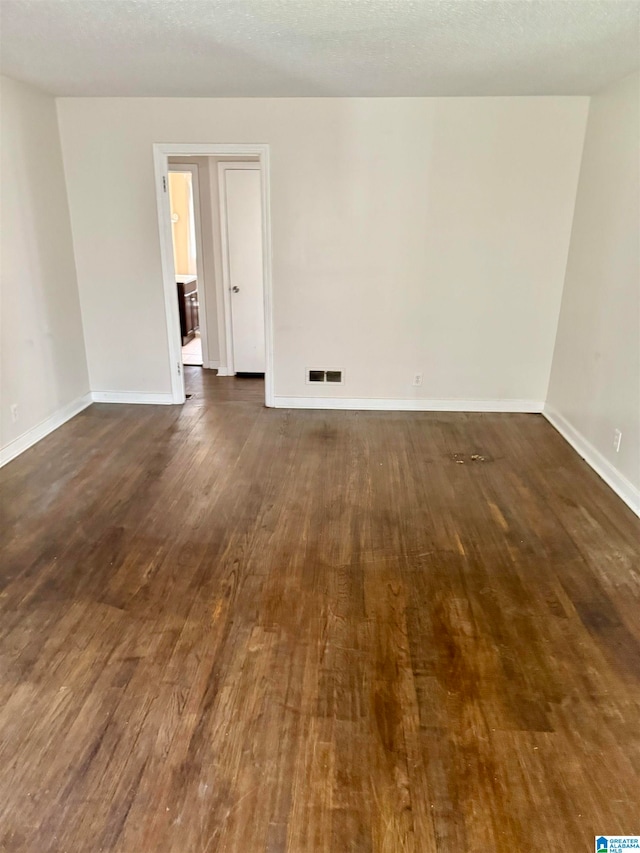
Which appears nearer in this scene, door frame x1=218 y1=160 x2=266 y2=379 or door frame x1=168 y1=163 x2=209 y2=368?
door frame x1=218 y1=160 x2=266 y2=379

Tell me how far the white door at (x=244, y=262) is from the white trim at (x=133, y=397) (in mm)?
1293

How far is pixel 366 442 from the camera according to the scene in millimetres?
4336

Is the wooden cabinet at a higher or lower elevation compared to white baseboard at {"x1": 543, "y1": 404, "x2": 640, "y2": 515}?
higher

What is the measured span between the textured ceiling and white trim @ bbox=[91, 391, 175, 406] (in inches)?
94.1

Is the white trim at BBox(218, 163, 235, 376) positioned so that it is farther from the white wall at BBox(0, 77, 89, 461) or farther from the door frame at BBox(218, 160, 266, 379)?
the white wall at BBox(0, 77, 89, 461)

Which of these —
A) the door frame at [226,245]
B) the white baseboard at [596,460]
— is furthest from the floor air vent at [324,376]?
the white baseboard at [596,460]

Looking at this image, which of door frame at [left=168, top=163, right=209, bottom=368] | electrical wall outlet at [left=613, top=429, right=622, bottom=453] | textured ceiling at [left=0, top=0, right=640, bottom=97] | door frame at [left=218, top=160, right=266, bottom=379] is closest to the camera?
textured ceiling at [left=0, top=0, right=640, bottom=97]

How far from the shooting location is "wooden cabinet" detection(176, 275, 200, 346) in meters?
7.38

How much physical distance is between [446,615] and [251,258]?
14.6 feet

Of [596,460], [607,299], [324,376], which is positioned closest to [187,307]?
[324,376]

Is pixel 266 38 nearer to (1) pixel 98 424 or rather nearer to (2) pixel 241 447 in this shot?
(2) pixel 241 447

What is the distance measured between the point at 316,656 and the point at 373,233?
3.43m

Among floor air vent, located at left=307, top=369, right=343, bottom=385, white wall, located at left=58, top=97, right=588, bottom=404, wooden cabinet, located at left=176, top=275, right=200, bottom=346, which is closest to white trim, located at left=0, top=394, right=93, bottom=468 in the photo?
white wall, located at left=58, top=97, right=588, bottom=404

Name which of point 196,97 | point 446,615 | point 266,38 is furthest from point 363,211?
point 446,615
